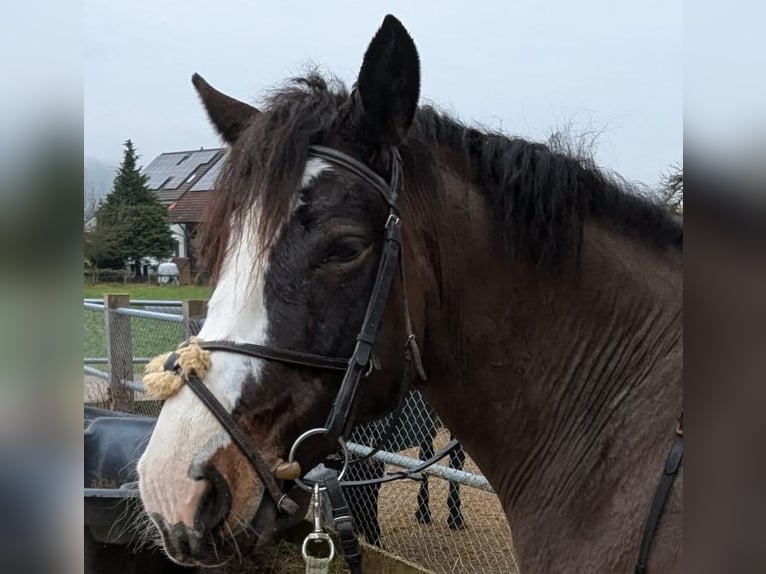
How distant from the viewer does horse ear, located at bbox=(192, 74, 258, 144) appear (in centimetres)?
201

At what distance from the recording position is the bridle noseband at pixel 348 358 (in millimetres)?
1513

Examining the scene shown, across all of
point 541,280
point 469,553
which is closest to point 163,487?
point 541,280

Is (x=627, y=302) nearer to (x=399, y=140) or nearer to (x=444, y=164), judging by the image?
(x=444, y=164)

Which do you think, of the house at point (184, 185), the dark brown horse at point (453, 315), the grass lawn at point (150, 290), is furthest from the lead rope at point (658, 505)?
the house at point (184, 185)

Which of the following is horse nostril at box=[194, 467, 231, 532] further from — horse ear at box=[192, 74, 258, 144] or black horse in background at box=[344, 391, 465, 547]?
black horse in background at box=[344, 391, 465, 547]

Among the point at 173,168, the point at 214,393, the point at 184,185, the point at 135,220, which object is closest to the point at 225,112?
the point at 214,393

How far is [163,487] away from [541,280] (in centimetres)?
106

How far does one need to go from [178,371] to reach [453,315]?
2.39ft

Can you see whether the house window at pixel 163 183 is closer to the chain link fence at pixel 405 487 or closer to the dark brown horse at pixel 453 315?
the chain link fence at pixel 405 487

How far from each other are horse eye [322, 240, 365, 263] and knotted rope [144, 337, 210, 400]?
1.18ft

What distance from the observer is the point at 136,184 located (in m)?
4.57

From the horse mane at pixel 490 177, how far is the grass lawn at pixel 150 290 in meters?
0.33

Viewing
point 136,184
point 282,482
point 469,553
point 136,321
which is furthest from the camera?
point 136,321

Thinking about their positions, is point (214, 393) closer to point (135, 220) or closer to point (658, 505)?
point (658, 505)
